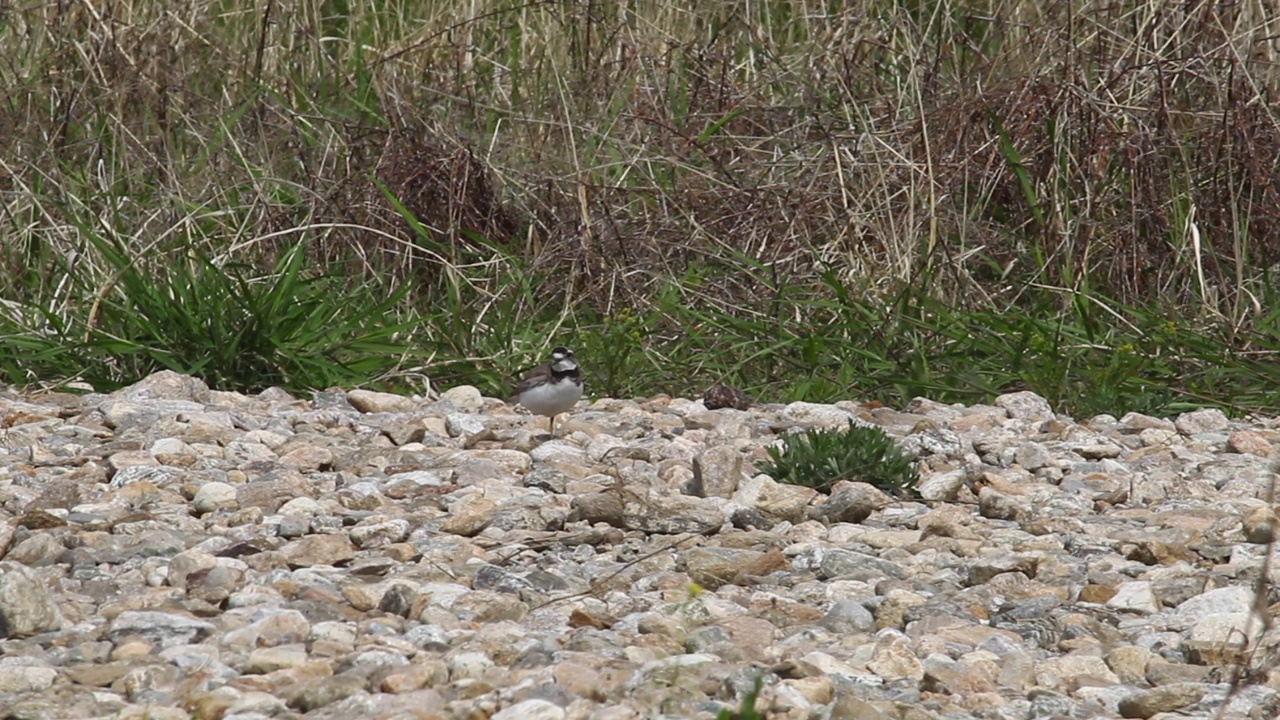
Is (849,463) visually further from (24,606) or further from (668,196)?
(668,196)

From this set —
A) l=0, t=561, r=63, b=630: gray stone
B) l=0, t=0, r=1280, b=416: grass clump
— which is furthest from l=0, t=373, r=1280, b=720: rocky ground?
l=0, t=0, r=1280, b=416: grass clump

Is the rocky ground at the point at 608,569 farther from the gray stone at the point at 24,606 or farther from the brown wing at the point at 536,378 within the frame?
the brown wing at the point at 536,378

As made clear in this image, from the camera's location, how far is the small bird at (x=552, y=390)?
5.19 meters

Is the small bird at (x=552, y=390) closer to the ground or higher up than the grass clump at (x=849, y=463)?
closer to the ground

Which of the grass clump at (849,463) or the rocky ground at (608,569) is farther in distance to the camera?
the grass clump at (849,463)

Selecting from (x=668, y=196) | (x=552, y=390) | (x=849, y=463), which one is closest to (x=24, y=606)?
(x=849, y=463)

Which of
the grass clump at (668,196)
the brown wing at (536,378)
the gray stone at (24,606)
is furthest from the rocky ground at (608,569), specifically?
the grass clump at (668,196)

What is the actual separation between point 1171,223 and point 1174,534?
3.31 meters

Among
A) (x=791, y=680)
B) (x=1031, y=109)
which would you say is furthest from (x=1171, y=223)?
(x=791, y=680)

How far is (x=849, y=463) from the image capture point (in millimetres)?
4426

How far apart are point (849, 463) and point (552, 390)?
3.69 feet

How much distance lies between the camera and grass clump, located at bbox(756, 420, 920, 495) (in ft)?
14.5

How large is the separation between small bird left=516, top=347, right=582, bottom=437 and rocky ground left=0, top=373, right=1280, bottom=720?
9cm

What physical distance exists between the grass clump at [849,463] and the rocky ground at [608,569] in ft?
0.28
